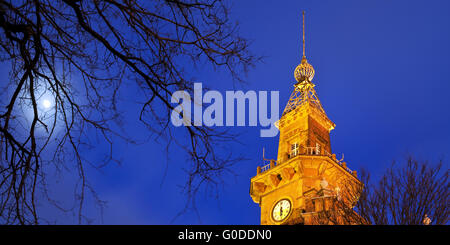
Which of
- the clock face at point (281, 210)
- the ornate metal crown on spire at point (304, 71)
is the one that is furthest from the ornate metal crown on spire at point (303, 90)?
the clock face at point (281, 210)

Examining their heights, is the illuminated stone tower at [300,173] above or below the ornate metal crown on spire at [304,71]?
below

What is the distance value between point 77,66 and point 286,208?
1489 inches

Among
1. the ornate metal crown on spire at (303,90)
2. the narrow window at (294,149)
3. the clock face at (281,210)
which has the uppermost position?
the ornate metal crown on spire at (303,90)

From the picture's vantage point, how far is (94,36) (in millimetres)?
6113

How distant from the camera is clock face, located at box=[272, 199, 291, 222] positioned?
42250 millimetres

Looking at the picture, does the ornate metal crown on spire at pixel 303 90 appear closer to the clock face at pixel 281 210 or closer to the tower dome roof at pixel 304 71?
the tower dome roof at pixel 304 71

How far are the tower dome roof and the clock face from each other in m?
16.9

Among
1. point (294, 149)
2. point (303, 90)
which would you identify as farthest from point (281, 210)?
point (303, 90)

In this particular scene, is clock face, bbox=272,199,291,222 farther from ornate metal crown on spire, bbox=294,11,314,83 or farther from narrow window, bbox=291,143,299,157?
ornate metal crown on spire, bbox=294,11,314,83

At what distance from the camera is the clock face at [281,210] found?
139 ft

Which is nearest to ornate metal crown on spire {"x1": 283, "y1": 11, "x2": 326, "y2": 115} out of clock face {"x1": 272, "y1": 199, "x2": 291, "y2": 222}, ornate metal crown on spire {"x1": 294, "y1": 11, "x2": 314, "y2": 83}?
ornate metal crown on spire {"x1": 294, "y1": 11, "x2": 314, "y2": 83}
